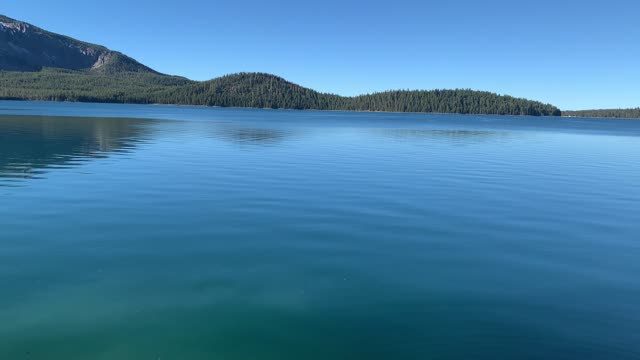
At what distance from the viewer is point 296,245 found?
16984 mm

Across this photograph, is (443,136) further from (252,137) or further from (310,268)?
(310,268)

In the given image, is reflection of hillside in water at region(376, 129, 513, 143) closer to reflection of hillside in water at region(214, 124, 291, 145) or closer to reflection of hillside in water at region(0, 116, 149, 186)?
reflection of hillside in water at region(214, 124, 291, 145)

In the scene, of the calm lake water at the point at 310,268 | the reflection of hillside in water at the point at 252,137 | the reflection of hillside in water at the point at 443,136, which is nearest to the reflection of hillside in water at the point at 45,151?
the calm lake water at the point at 310,268

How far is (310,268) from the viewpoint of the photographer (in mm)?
14664

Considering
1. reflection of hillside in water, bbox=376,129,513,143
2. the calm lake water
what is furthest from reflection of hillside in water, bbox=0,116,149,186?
reflection of hillside in water, bbox=376,129,513,143

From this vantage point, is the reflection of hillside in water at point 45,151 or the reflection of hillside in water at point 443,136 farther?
the reflection of hillside in water at point 443,136

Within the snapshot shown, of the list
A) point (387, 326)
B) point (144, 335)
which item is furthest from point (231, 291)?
point (387, 326)

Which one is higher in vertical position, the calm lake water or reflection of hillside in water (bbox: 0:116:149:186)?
reflection of hillside in water (bbox: 0:116:149:186)

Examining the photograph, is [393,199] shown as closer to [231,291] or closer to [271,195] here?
[271,195]

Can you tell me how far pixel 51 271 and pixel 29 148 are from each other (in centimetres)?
3372

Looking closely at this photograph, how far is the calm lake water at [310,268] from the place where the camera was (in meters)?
10.3

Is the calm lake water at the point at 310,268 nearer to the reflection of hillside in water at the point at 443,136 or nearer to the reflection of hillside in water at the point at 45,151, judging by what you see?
the reflection of hillside in water at the point at 45,151

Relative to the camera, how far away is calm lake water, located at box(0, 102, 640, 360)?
406 inches

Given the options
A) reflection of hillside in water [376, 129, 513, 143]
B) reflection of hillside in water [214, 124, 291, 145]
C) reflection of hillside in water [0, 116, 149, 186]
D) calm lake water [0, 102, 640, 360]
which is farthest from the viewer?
reflection of hillside in water [376, 129, 513, 143]
